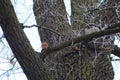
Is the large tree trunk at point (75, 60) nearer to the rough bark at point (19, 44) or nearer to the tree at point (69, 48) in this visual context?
the tree at point (69, 48)

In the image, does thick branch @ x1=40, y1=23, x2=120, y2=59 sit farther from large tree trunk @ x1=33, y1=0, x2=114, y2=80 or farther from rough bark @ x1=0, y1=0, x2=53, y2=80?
large tree trunk @ x1=33, y1=0, x2=114, y2=80

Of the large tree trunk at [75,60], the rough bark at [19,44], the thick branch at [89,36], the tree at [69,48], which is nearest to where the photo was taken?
the rough bark at [19,44]

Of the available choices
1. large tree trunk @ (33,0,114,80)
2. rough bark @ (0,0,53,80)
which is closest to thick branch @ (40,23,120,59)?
rough bark @ (0,0,53,80)

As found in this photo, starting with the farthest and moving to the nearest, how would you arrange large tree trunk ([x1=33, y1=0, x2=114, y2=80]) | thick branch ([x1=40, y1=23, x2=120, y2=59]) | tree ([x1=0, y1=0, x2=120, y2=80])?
1. large tree trunk ([x1=33, y1=0, x2=114, y2=80])
2. tree ([x1=0, y1=0, x2=120, y2=80])
3. thick branch ([x1=40, y1=23, x2=120, y2=59])

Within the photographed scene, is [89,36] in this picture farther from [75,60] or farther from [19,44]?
[75,60]

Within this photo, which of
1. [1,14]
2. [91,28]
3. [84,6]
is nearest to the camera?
[1,14]

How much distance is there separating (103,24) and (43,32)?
35.1 inches

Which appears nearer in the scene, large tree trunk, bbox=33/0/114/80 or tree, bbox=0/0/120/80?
tree, bbox=0/0/120/80

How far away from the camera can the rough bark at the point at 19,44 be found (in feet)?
11.3

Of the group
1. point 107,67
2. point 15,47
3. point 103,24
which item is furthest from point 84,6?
point 15,47

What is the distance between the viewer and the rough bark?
3.45m

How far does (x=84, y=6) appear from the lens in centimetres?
504

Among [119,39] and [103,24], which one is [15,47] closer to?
[103,24]

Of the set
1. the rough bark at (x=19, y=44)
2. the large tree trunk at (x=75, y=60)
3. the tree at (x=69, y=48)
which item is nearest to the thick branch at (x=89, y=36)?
the tree at (x=69, y=48)
